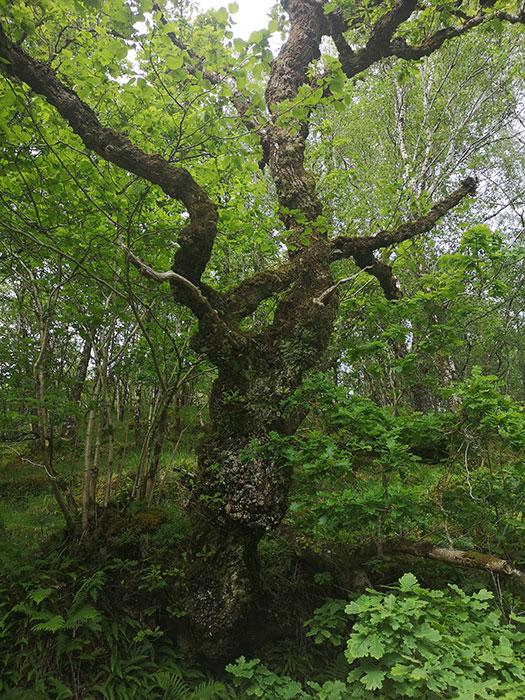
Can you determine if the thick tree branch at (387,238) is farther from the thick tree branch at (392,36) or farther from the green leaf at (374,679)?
the green leaf at (374,679)

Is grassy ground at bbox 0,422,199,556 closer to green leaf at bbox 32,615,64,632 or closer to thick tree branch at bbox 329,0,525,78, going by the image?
green leaf at bbox 32,615,64,632

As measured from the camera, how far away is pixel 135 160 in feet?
11.4

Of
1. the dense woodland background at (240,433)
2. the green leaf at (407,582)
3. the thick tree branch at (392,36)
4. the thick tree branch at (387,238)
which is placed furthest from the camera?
the thick tree branch at (387,238)

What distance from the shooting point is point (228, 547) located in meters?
3.33

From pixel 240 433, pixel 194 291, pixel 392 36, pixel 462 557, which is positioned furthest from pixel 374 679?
pixel 392 36

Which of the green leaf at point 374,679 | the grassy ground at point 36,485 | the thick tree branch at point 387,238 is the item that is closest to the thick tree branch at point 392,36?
the thick tree branch at point 387,238

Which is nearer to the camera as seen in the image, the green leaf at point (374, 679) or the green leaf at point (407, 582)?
the green leaf at point (374, 679)

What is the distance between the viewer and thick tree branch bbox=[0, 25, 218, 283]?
3293mm

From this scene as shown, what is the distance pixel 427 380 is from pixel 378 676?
2.55 metres

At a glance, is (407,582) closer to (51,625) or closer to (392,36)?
(51,625)

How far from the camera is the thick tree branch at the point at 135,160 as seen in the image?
3293 millimetres

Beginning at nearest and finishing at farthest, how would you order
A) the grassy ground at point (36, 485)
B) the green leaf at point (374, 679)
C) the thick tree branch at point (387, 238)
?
the green leaf at point (374, 679) → the grassy ground at point (36, 485) → the thick tree branch at point (387, 238)

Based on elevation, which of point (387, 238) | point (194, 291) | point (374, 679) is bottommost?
point (374, 679)

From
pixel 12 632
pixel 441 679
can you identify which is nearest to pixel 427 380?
pixel 441 679
